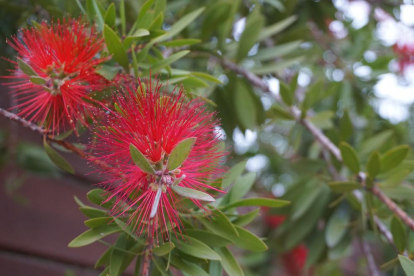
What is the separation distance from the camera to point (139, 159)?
0.56 metres

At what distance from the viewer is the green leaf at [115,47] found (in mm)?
710

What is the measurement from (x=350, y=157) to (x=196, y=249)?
0.49 m

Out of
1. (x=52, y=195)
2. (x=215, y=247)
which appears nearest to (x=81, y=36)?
(x=215, y=247)

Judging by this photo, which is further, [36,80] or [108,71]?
[108,71]

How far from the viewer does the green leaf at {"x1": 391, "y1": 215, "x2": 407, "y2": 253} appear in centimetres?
86

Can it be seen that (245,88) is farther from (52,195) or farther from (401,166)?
(52,195)

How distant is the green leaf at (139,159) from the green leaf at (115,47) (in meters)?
0.27

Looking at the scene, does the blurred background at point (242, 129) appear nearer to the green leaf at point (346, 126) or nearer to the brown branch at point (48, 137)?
the green leaf at point (346, 126)

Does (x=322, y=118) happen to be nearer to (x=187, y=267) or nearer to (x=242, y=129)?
(x=242, y=129)

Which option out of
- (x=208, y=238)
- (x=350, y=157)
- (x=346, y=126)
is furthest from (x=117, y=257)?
(x=346, y=126)

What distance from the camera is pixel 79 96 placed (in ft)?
2.48

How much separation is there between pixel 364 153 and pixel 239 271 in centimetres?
76

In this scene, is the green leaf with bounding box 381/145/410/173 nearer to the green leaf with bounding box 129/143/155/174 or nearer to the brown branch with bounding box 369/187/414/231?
the brown branch with bounding box 369/187/414/231

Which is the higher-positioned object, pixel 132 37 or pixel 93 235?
pixel 132 37
